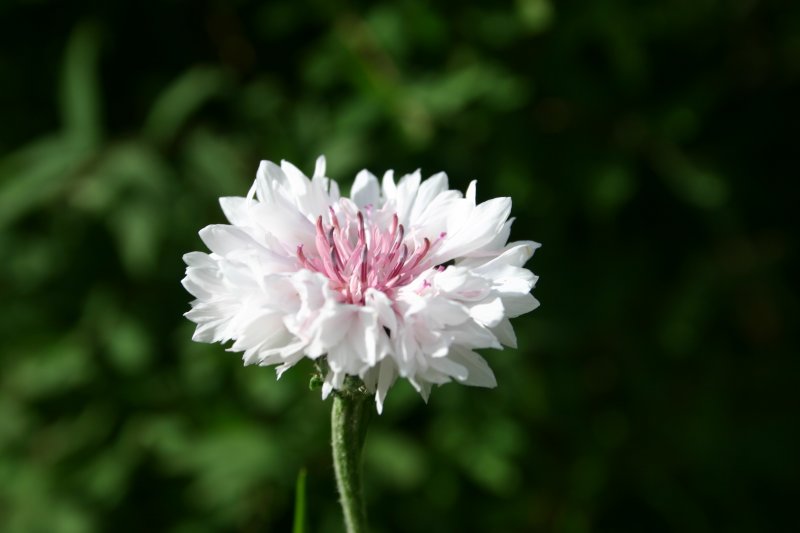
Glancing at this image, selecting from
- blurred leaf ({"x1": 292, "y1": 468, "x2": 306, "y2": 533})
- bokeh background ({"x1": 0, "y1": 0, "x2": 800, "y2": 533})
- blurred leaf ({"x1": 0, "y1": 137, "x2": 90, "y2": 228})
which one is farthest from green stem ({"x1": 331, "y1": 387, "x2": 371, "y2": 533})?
blurred leaf ({"x1": 0, "y1": 137, "x2": 90, "y2": 228})

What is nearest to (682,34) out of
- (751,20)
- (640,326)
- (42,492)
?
(751,20)

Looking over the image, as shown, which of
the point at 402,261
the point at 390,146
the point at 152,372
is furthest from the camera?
the point at 152,372

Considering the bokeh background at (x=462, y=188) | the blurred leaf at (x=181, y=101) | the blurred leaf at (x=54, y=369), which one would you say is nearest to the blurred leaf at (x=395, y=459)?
the bokeh background at (x=462, y=188)

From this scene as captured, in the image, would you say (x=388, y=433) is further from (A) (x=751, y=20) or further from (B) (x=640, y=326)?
(A) (x=751, y=20)

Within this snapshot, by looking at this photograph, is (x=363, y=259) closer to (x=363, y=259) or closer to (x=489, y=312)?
(x=363, y=259)

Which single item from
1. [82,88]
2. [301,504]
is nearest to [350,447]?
[301,504]

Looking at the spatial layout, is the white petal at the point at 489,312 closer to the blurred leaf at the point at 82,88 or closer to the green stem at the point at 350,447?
the green stem at the point at 350,447

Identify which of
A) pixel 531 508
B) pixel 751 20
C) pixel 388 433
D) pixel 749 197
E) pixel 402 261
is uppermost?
pixel 751 20
